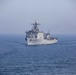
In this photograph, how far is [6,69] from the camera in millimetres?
51594

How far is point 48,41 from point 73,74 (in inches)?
3170

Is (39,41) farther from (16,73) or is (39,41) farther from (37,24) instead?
(16,73)

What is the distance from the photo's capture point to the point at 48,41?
415 feet

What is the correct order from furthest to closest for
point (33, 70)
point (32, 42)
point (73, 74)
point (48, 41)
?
point (48, 41) < point (32, 42) < point (33, 70) < point (73, 74)

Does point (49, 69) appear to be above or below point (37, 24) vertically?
below

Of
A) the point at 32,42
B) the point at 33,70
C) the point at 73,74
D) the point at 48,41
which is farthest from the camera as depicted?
the point at 48,41

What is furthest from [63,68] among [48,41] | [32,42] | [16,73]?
[48,41]

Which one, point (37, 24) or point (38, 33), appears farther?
point (37, 24)

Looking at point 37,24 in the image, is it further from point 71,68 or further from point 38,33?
point 71,68

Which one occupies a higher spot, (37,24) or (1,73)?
(37,24)

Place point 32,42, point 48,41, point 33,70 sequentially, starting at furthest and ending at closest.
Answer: point 48,41 → point 32,42 → point 33,70

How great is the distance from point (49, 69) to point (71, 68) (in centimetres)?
351

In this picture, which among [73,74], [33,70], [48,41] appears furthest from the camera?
A: [48,41]

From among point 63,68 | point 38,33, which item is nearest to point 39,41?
point 38,33
